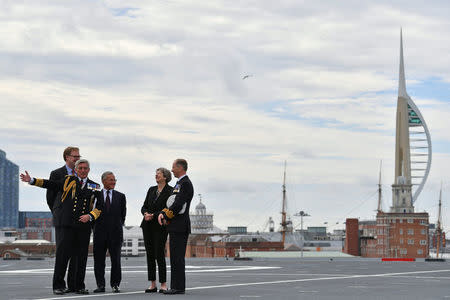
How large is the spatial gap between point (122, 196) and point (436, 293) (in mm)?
5504

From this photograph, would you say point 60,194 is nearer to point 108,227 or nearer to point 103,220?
point 103,220

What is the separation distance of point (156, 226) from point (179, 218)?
23.5 inches

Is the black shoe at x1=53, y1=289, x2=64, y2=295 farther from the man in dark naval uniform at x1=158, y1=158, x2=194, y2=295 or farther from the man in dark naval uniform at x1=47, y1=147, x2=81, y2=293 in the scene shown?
the man in dark naval uniform at x1=158, y1=158, x2=194, y2=295

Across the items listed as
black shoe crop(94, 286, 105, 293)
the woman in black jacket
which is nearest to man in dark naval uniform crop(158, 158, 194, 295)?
the woman in black jacket

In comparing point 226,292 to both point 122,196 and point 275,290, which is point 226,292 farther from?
point 122,196

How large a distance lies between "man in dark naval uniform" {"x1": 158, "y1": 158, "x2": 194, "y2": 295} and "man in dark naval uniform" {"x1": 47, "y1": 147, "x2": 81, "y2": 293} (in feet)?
5.31

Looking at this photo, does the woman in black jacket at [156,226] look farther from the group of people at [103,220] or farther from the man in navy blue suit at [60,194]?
the man in navy blue suit at [60,194]

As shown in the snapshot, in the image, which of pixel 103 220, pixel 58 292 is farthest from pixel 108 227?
pixel 58 292

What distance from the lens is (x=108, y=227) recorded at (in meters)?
14.8

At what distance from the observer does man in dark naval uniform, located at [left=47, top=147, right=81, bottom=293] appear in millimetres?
14305

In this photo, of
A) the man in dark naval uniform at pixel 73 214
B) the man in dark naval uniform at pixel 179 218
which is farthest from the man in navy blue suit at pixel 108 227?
the man in dark naval uniform at pixel 179 218

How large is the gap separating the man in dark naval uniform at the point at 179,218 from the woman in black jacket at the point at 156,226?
0.26 metres

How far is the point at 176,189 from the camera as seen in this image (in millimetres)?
14383

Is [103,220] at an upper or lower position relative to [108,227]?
upper
